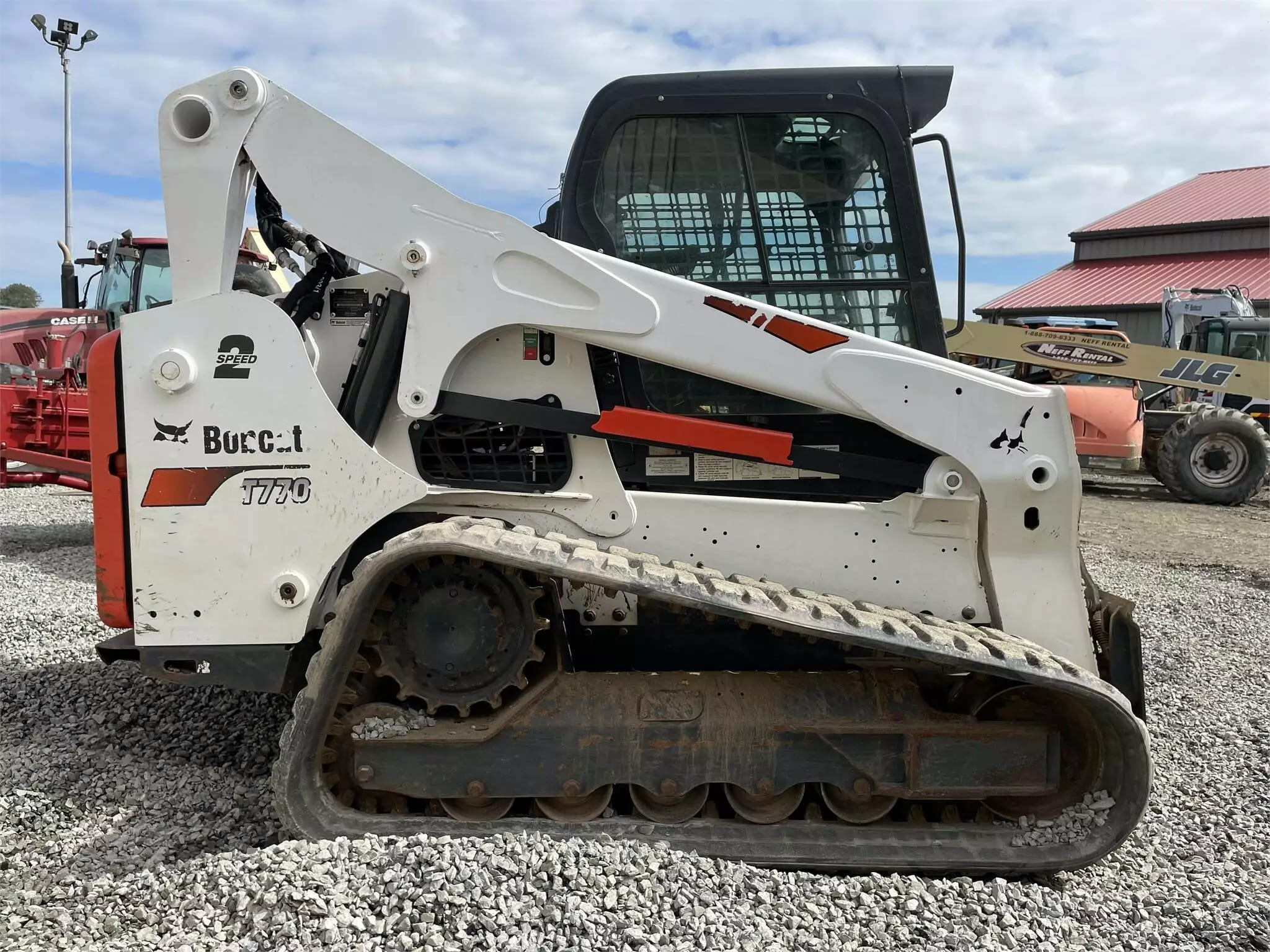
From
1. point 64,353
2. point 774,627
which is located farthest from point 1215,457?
point 64,353

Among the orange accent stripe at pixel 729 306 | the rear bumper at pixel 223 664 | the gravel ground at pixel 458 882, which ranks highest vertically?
the orange accent stripe at pixel 729 306

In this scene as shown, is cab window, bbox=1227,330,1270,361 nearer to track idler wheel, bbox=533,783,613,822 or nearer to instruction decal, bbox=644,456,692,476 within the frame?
instruction decal, bbox=644,456,692,476

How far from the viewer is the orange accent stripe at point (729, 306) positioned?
3.13m

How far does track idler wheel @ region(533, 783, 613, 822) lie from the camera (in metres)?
3.07

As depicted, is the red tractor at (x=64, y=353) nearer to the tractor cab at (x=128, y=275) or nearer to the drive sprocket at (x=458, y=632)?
the tractor cab at (x=128, y=275)

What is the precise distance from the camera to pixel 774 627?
2.92 meters

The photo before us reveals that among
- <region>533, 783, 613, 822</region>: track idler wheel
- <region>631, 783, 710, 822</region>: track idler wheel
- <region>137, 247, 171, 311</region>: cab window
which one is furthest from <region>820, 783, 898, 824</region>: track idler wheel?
<region>137, 247, 171, 311</region>: cab window

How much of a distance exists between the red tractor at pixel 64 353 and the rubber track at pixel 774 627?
5169mm

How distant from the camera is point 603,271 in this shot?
10.2 ft

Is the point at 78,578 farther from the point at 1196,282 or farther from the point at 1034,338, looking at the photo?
the point at 1196,282

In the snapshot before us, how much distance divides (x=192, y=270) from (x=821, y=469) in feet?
7.40

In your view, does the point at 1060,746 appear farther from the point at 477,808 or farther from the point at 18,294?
the point at 18,294

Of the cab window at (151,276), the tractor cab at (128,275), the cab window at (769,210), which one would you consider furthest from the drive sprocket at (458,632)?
the cab window at (151,276)

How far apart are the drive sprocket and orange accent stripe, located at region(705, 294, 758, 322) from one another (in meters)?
1.11
